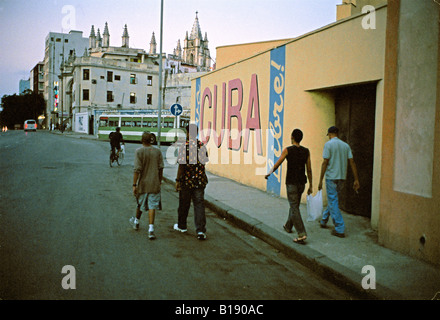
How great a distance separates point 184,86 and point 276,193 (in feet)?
176

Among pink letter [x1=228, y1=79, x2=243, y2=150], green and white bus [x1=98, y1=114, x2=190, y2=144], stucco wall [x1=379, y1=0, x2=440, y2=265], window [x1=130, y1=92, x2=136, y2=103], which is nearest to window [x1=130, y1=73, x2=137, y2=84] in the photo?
window [x1=130, y1=92, x2=136, y2=103]

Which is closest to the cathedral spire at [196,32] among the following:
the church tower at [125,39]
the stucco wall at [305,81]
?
the church tower at [125,39]

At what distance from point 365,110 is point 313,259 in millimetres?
3673

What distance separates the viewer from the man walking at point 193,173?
6.26m

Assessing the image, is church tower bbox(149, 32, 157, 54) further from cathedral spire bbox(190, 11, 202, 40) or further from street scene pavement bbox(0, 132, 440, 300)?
street scene pavement bbox(0, 132, 440, 300)

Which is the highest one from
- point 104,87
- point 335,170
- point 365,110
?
point 104,87

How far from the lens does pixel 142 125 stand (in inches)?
1553

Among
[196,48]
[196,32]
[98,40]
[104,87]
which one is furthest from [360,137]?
[196,32]

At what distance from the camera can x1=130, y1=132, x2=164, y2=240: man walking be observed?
20.4 feet

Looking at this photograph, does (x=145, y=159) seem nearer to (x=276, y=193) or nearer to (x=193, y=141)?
(x=193, y=141)

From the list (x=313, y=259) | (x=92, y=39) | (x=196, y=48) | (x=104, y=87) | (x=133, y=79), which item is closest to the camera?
(x=313, y=259)

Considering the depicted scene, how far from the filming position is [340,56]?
7.70 m

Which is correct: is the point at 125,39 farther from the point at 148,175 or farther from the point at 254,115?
the point at 148,175
